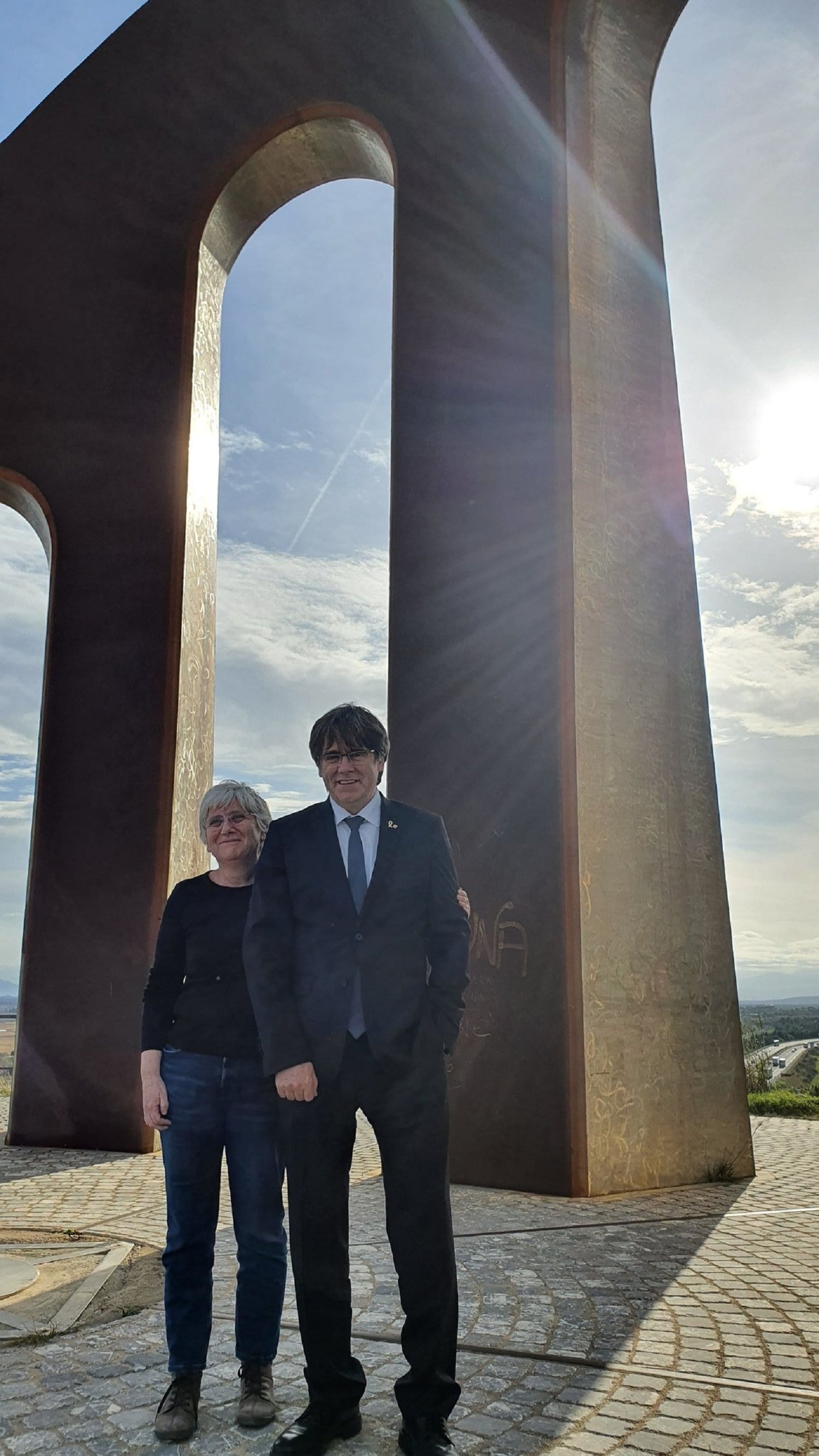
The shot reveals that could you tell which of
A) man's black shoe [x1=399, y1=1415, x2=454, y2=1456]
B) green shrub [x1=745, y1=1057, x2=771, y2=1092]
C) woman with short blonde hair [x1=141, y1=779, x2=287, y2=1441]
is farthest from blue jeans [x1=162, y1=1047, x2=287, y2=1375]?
green shrub [x1=745, y1=1057, x2=771, y2=1092]

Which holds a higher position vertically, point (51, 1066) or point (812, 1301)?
point (51, 1066)

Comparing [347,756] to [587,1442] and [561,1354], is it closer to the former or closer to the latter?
[587,1442]

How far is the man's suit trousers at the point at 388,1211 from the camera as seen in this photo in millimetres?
2371

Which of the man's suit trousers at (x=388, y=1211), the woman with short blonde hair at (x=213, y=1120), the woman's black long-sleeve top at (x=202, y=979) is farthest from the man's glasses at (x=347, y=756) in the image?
the man's suit trousers at (x=388, y=1211)

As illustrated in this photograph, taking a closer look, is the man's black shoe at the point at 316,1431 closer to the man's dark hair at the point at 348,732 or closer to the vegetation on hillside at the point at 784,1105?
the man's dark hair at the point at 348,732

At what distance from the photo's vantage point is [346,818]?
2688 mm

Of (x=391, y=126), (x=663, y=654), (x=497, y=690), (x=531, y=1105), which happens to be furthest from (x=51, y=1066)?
(x=391, y=126)

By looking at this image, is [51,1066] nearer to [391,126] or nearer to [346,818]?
[346,818]

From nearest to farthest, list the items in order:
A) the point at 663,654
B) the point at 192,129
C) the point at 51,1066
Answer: the point at 663,654 < the point at 51,1066 < the point at 192,129

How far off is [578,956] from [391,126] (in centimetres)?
598

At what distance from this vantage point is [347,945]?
8.26 ft

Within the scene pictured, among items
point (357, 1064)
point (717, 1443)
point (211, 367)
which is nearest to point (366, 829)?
point (357, 1064)

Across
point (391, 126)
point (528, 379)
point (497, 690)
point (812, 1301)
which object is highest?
point (391, 126)

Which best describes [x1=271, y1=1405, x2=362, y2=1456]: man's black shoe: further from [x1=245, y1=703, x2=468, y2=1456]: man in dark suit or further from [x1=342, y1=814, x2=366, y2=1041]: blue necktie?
[x1=342, y1=814, x2=366, y2=1041]: blue necktie
